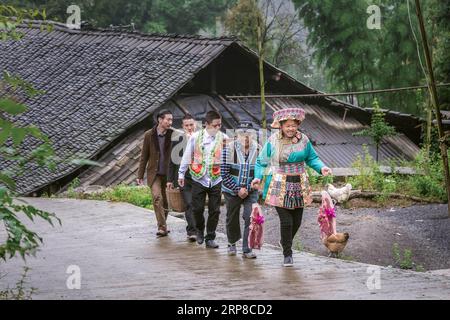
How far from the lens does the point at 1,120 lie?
6.27m

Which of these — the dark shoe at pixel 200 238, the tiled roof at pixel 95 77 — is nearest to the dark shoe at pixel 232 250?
the dark shoe at pixel 200 238

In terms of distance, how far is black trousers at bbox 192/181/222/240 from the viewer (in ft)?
38.2

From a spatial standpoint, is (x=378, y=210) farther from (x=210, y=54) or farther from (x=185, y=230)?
(x=210, y=54)

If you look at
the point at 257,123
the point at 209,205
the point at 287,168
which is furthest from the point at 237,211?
the point at 257,123

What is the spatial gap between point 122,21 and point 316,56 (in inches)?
357

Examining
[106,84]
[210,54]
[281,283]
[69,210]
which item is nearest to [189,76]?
[210,54]

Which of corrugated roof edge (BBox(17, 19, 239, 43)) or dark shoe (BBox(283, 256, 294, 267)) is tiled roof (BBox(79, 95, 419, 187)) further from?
dark shoe (BBox(283, 256, 294, 267))

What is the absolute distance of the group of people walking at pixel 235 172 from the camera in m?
10.2

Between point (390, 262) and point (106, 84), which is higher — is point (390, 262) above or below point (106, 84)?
below

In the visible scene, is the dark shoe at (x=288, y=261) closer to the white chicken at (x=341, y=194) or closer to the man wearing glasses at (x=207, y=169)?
the man wearing glasses at (x=207, y=169)

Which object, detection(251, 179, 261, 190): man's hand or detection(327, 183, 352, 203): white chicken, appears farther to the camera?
detection(327, 183, 352, 203): white chicken

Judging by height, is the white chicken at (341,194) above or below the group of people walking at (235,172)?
below

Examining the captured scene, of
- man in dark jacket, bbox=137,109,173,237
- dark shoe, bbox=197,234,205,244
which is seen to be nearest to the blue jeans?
dark shoe, bbox=197,234,205,244
